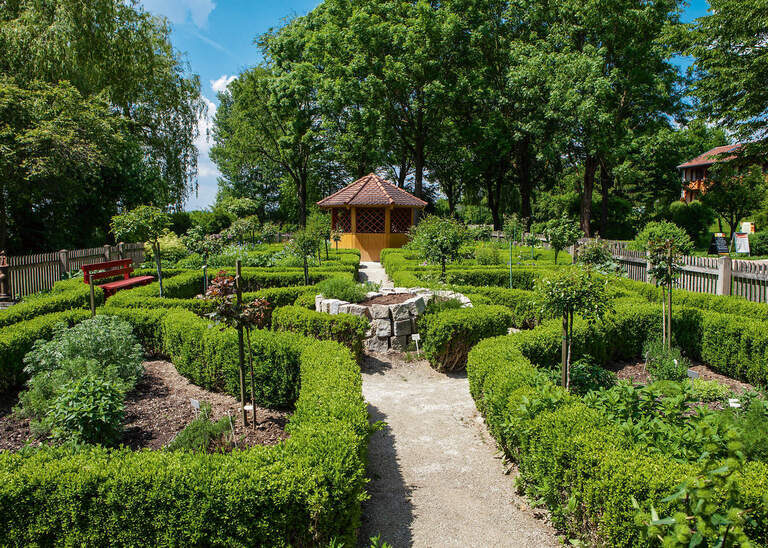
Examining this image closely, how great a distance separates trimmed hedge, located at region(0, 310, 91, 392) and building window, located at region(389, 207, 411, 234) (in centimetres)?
1731

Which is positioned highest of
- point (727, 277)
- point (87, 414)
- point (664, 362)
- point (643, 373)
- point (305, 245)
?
point (305, 245)

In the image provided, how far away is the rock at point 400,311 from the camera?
8.44m

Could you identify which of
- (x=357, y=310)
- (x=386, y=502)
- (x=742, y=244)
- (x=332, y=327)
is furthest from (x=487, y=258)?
(x=742, y=244)

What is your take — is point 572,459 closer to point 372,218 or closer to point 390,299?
point 390,299

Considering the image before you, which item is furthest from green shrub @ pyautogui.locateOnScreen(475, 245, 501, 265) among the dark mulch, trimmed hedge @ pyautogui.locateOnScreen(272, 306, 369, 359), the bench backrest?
the bench backrest

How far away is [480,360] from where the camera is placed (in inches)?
220

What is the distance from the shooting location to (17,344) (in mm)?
6293

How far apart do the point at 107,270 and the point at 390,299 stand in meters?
8.06

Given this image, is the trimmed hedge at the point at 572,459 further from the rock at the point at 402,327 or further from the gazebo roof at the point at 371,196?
the gazebo roof at the point at 371,196

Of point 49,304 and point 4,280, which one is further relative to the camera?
point 4,280

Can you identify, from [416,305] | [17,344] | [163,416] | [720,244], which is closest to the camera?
[163,416]

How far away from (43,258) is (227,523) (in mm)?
13904

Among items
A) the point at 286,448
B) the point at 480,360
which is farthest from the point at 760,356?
the point at 286,448

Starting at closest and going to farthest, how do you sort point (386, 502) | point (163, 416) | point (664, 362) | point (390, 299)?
point (386, 502) → point (163, 416) → point (664, 362) → point (390, 299)
